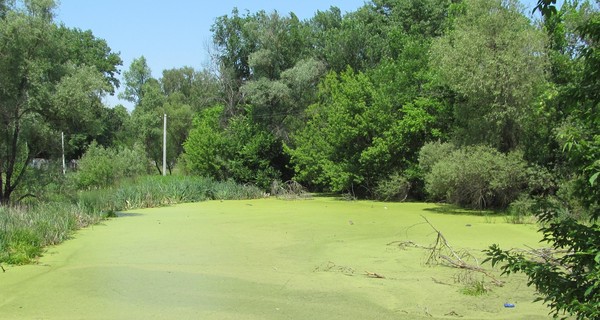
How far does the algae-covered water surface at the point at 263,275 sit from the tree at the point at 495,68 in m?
3.22

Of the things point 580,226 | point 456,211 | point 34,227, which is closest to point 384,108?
point 456,211

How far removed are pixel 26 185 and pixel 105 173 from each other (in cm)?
937

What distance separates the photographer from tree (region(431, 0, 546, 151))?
11.8 meters

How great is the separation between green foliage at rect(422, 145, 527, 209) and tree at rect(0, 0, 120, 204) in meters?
7.97

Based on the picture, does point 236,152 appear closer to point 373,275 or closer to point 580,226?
point 373,275

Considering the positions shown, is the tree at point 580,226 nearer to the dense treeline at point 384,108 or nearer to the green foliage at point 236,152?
the dense treeline at point 384,108

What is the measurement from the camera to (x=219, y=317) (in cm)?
442

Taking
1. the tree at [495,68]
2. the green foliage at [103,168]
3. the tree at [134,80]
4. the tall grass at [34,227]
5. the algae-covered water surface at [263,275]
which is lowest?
the algae-covered water surface at [263,275]

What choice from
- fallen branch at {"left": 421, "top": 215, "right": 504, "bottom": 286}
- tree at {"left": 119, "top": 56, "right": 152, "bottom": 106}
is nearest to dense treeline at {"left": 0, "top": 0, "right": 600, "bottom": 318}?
fallen branch at {"left": 421, "top": 215, "right": 504, "bottom": 286}

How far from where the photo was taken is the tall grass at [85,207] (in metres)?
6.93

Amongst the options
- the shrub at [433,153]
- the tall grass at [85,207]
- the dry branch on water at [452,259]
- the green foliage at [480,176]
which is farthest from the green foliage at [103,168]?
the dry branch on water at [452,259]

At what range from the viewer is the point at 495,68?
1191cm

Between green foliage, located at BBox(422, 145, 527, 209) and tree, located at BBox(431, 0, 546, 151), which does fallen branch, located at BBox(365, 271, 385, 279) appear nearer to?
green foliage, located at BBox(422, 145, 527, 209)

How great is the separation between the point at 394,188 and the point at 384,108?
2.60 m
